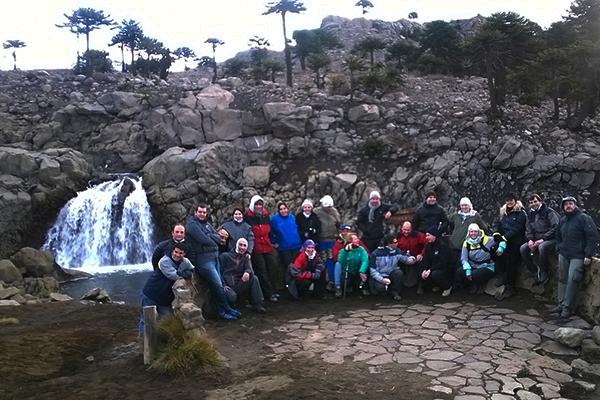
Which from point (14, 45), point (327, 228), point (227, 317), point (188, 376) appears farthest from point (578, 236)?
point (14, 45)

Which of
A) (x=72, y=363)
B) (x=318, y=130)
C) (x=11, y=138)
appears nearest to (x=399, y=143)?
(x=318, y=130)

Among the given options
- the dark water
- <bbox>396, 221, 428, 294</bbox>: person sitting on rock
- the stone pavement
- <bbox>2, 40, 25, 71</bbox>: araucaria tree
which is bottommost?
the dark water

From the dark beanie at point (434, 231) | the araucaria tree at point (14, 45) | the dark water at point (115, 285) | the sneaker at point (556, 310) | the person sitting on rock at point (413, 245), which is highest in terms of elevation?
the araucaria tree at point (14, 45)

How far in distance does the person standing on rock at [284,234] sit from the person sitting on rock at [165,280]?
277 cm

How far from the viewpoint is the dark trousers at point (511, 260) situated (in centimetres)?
895

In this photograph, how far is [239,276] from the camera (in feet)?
28.2

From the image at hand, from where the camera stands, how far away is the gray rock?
667cm

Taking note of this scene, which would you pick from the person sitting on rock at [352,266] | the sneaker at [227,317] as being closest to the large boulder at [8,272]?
the sneaker at [227,317]

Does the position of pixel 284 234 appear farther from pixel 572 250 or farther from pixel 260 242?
pixel 572 250

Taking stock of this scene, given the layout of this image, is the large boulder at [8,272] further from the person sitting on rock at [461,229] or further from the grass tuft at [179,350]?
the person sitting on rock at [461,229]

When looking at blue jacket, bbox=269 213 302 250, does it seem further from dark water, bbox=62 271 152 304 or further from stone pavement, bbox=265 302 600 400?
dark water, bbox=62 271 152 304

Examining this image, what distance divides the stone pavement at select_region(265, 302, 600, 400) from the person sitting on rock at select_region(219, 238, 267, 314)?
89cm

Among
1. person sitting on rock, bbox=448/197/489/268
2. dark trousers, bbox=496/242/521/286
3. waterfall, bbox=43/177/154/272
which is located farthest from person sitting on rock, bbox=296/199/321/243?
waterfall, bbox=43/177/154/272

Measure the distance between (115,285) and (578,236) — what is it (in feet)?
43.2
